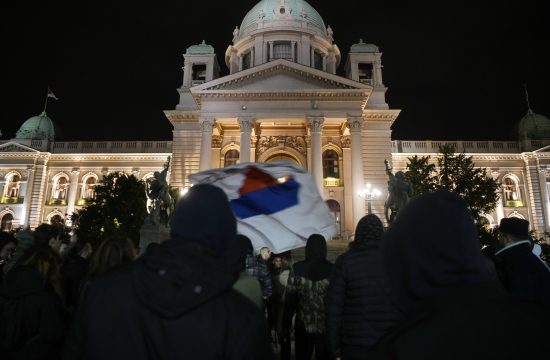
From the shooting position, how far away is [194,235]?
186 centimetres

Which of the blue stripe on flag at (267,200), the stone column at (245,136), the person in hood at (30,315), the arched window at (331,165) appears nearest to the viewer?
the person in hood at (30,315)

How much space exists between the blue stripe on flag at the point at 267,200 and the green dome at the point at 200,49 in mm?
34721

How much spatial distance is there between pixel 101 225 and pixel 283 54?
24.4 metres

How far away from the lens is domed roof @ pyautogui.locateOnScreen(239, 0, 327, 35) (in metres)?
41.4

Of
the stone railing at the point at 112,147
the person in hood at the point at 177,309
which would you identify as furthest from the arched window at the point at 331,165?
the person in hood at the point at 177,309

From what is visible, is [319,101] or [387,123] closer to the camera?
[319,101]

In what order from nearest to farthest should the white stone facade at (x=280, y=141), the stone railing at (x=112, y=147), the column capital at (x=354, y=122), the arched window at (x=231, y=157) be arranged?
the column capital at (x=354, y=122)
the white stone facade at (x=280, y=141)
the arched window at (x=231, y=157)
the stone railing at (x=112, y=147)

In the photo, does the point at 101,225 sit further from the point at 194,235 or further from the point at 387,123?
the point at 194,235

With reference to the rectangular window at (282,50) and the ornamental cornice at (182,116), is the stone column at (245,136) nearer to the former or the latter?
the ornamental cornice at (182,116)

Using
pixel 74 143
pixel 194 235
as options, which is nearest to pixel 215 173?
pixel 194 235

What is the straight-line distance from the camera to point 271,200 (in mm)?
5520

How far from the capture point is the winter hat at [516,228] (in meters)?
4.33

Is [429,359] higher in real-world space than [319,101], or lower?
lower

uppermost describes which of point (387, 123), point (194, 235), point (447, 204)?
point (387, 123)
